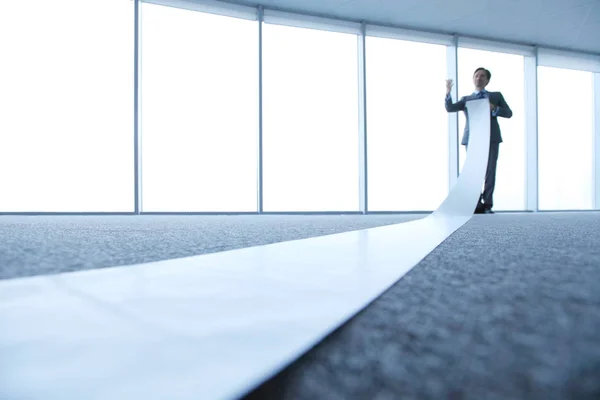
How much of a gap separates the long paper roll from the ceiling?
13.5 feet

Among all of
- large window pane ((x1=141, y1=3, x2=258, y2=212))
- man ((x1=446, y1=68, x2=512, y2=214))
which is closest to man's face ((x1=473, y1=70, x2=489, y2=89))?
man ((x1=446, y1=68, x2=512, y2=214))

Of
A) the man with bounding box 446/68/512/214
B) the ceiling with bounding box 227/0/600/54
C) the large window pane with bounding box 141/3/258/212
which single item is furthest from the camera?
the ceiling with bounding box 227/0/600/54

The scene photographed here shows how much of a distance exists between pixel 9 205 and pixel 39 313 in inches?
158

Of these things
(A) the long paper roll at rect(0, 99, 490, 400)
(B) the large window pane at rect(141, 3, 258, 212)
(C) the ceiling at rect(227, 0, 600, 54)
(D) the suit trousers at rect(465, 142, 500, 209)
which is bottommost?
(A) the long paper roll at rect(0, 99, 490, 400)

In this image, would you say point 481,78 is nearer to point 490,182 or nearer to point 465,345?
point 490,182

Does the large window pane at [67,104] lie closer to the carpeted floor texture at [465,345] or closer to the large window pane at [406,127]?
the large window pane at [406,127]

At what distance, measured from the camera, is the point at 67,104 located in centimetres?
360

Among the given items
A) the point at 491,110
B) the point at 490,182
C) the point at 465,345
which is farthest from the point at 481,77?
the point at 465,345

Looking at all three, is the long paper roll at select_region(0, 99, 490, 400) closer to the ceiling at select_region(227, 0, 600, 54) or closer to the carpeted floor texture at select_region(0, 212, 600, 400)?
the carpeted floor texture at select_region(0, 212, 600, 400)

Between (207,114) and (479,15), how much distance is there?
124 inches

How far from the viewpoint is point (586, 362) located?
145 millimetres

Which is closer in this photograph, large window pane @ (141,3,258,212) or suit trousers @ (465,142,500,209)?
suit trousers @ (465,142,500,209)

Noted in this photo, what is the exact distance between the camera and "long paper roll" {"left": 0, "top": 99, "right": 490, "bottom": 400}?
0.48 ft

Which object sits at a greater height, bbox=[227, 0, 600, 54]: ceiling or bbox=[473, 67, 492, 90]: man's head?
bbox=[227, 0, 600, 54]: ceiling
